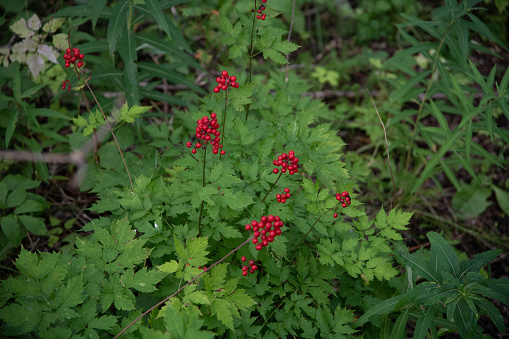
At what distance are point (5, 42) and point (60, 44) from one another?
3.58 ft

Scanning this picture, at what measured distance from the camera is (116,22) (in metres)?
2.49

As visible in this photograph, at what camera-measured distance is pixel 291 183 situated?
2.06m

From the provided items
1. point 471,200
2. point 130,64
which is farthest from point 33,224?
point 471,200

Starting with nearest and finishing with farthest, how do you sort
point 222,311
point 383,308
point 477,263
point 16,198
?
1. point 222,311
2. point 477,263
3. point 383,308
4. point 16,198

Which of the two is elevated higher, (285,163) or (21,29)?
(21,29)

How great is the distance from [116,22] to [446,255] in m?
2.67

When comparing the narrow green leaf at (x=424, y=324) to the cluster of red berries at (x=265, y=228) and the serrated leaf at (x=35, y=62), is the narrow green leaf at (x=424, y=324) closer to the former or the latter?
the cluster of red berries at (x=265, y=228)

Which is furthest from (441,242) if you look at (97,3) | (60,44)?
(60,44)

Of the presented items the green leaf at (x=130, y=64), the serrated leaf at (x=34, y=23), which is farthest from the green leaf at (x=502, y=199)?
the serrated leaf at (x=34, y=23)

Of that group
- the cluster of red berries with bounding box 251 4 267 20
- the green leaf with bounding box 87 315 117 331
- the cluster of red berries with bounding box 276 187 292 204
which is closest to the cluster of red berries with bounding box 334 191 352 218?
the cluster of red berries with bounding box 276 187 292 204

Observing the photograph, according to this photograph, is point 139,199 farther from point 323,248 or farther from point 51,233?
point 51,233

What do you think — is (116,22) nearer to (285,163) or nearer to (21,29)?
(21,29)

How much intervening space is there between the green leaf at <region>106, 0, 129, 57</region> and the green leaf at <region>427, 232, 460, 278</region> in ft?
8.01

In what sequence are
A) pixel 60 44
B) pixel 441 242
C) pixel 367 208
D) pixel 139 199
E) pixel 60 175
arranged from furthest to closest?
pixel 367 208
pixel 60 175
pixel 60 44
pixel 139 199
pixel 441 242
